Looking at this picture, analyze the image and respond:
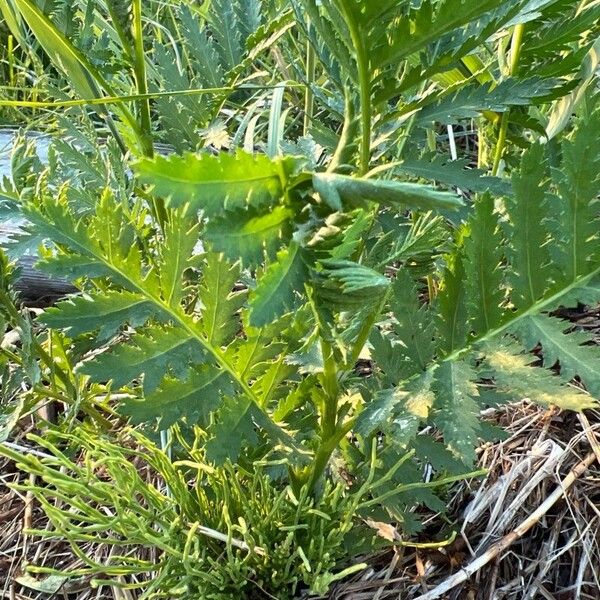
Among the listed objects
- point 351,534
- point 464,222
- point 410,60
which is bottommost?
point 351,534

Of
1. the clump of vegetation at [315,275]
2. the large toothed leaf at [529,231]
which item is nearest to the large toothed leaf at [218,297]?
the clump of vegetation at [315,275]

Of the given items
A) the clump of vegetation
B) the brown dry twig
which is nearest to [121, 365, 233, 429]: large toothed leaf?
the clump of vegetation

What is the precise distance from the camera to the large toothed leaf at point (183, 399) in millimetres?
628

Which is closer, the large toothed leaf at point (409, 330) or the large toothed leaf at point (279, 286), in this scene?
the large toothed leaf at point (279, 286)

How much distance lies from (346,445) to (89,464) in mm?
264

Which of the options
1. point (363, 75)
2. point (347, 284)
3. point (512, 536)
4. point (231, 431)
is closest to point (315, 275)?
point (347, 284)

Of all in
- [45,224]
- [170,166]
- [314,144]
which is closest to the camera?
[170,166]

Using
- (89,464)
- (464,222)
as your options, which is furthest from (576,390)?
(89,464)

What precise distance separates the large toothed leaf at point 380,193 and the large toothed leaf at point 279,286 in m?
0.05

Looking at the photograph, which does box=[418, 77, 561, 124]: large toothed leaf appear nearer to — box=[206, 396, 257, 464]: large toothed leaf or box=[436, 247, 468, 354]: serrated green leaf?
box=[436, 247, 468, 354]: serrated green leaf

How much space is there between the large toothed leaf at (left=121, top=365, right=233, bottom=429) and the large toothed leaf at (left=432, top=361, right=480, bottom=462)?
0.19 metres

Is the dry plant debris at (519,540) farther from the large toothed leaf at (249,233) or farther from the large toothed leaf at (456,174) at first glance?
the large toothed leaf at (249,233)

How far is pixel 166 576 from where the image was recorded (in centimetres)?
73

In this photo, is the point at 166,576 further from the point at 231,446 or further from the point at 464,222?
the point at 464,222
